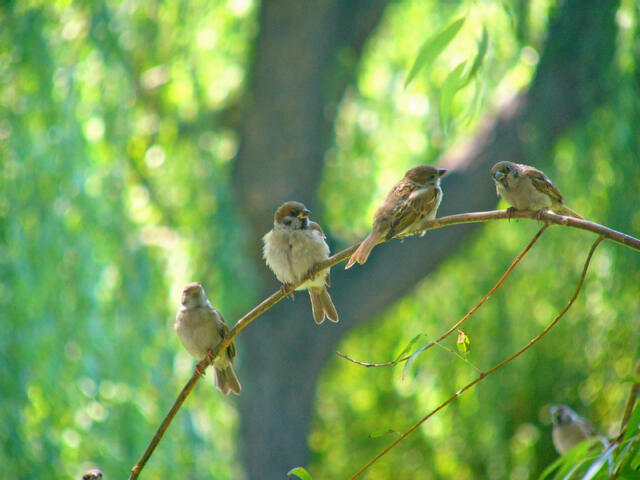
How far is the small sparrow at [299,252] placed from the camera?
3041 millimetres

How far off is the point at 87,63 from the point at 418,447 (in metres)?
4.74

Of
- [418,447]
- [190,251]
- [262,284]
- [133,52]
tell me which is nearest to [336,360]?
[418,447]

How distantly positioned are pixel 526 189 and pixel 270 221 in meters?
3.99

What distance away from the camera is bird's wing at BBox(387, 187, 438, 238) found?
2.42 m

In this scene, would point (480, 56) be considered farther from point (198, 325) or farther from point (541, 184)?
point (198, 325)

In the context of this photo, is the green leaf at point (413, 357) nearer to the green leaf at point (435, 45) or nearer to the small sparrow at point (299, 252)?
the green leaf at point (435, 45)

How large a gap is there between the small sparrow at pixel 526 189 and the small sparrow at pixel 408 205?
0.89 feet

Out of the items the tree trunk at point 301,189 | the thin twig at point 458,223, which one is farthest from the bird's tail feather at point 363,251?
the tree trunk at point 301,189

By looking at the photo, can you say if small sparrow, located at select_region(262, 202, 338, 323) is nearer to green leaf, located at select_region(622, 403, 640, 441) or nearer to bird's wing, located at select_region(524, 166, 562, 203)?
bird's wing, located at select_region(524, 166, 562, 203)

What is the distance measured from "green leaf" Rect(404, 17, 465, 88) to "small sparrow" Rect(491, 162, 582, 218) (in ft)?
2.93

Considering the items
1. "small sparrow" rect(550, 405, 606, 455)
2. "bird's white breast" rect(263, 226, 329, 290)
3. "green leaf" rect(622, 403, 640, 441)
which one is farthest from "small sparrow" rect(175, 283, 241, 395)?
"small sparrow" rect(550, 405, 606, 455)

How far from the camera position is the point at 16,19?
435cm

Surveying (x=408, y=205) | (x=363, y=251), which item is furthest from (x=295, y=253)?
(x=363, y=251)

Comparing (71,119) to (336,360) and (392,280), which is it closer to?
(392,280)
